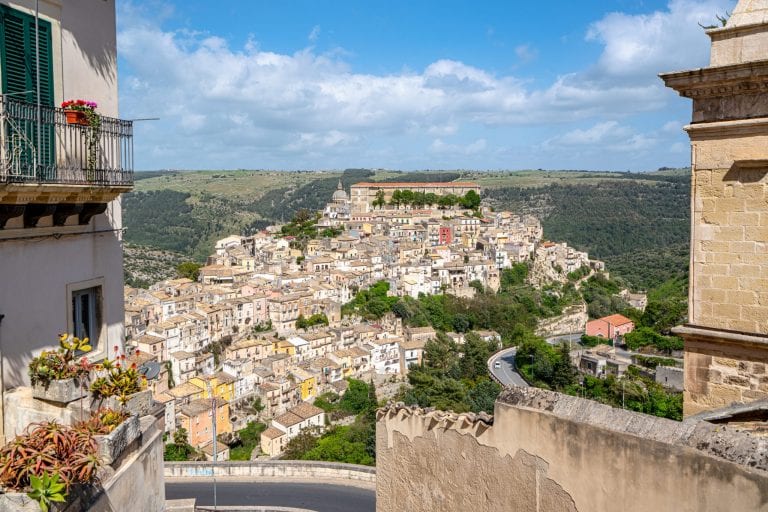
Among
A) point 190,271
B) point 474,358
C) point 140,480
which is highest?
point 140,480

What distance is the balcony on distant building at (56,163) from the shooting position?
4277 mm

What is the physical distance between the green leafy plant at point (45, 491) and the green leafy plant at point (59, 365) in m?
1.27

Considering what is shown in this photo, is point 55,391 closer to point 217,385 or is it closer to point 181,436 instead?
point 181,436

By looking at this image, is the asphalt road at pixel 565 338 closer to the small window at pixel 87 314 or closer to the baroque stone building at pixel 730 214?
the baroque stone building at pixel 730 214

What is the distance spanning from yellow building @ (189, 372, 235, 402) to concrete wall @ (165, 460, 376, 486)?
23939mm

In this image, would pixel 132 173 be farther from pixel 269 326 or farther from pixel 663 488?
pixel 269 326

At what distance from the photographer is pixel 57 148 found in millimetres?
4914

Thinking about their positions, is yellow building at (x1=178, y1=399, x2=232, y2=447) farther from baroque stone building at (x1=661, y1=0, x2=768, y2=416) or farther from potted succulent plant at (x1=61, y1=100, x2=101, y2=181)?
baroque stone building at (x1=661, y1=0, x2=768, y2=416)

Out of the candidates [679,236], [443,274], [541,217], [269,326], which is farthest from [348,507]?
[541,217]

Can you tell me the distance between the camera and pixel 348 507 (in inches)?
720

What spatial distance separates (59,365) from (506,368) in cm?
4656

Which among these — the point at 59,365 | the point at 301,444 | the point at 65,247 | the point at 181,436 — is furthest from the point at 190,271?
the point at 59,365

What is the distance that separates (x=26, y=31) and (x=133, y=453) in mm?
3049

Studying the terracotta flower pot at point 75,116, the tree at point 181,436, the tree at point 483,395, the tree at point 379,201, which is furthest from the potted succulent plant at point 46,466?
the tree at point 379,201
